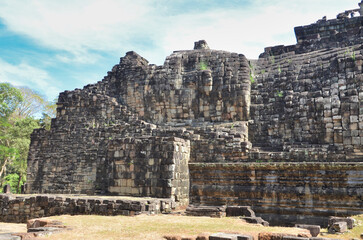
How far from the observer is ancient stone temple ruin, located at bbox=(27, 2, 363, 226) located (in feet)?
35.1

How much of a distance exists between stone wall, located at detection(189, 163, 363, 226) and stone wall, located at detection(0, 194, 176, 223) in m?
2.02

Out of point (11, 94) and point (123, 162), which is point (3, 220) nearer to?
point (123, 162)

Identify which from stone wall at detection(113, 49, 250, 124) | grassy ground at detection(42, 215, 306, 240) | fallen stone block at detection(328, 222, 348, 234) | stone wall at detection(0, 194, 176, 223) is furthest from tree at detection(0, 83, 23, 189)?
fallen stone block at detection(328, 222, 348, 234)

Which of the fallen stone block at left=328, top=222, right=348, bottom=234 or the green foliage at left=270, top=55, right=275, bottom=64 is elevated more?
the green foliage at left=270, top=55, right=275, bottom=64

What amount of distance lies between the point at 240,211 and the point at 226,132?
561 cm

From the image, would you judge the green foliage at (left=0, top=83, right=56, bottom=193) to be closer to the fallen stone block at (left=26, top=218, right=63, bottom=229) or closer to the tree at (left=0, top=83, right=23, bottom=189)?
the tree at (left=0, top=83, right=23, bottom=189)

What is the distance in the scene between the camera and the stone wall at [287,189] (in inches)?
388

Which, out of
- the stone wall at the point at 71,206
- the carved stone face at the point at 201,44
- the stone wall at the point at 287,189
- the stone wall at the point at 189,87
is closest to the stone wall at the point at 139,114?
the stone wall at the point at 189,87

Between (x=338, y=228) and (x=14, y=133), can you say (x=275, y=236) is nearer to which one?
(x=338, y=228)

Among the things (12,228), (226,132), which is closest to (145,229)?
(12,228)

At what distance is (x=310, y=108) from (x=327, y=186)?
5.33 meters

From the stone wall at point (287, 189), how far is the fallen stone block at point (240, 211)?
2.19 metres

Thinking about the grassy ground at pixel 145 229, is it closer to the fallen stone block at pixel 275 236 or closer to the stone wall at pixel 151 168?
the fallen stone block at pixel 275 236

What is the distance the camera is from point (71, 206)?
10062mm
